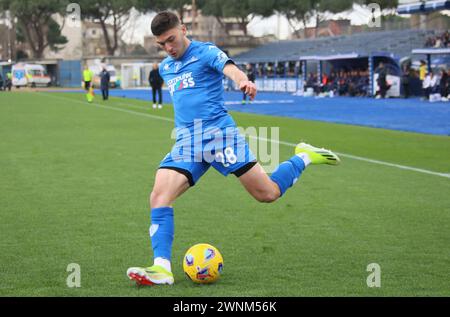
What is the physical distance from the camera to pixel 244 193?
10.8 metres

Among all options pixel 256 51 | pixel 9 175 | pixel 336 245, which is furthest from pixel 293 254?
pixel 256 51

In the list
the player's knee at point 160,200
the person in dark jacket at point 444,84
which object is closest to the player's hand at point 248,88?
the player's knee at point 160,200

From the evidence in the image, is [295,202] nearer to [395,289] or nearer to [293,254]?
[293,254]

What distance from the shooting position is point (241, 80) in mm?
5836

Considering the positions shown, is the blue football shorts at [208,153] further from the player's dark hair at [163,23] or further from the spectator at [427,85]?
the spectator at [427,85]

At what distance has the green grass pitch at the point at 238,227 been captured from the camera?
5980 millimetres

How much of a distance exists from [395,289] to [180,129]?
6.91 ft

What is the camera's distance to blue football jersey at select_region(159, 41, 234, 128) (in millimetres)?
6359

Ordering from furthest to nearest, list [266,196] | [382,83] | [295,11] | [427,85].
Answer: [295,11]
[382,83]
[427,85]
[266,196]

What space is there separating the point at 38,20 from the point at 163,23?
311 feet

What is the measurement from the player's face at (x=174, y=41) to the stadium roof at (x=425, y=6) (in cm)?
3582

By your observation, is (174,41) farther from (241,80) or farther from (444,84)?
(444,84)

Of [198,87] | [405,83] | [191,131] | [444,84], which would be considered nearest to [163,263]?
[191,131]

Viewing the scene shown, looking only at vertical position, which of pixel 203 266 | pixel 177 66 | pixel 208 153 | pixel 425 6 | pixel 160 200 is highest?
pixel 425 6
